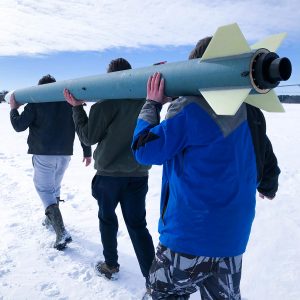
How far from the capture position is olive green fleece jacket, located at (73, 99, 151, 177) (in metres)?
2.87

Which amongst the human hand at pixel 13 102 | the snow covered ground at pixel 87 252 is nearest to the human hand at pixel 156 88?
the snow covered ground at pixel 87 252

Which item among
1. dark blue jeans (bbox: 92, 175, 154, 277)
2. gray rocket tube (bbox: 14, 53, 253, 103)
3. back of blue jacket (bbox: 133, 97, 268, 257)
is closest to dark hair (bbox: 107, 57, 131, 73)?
gray rocket tube (bbox: 14, 53, 253, 103)

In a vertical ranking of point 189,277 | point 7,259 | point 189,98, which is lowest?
point 7,259

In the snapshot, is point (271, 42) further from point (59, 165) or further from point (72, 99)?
point (59, 165)

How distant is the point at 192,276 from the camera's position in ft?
6.26

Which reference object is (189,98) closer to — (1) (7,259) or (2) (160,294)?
(2) (160,294)

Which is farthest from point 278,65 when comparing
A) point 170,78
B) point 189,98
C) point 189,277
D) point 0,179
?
point 0,179

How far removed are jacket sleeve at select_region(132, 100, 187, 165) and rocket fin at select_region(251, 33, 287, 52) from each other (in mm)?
536

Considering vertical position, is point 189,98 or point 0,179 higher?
point 189,98

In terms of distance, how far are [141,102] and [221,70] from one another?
126 centimetres

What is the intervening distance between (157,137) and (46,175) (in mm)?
2482

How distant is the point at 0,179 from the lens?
21.7 ft

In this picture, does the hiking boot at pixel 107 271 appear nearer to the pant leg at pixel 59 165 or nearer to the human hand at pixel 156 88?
the pant leg at pixel 59 165

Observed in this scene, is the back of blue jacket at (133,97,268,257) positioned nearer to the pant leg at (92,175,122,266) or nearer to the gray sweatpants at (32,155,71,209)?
the pant leg at (92,175,122,266)
